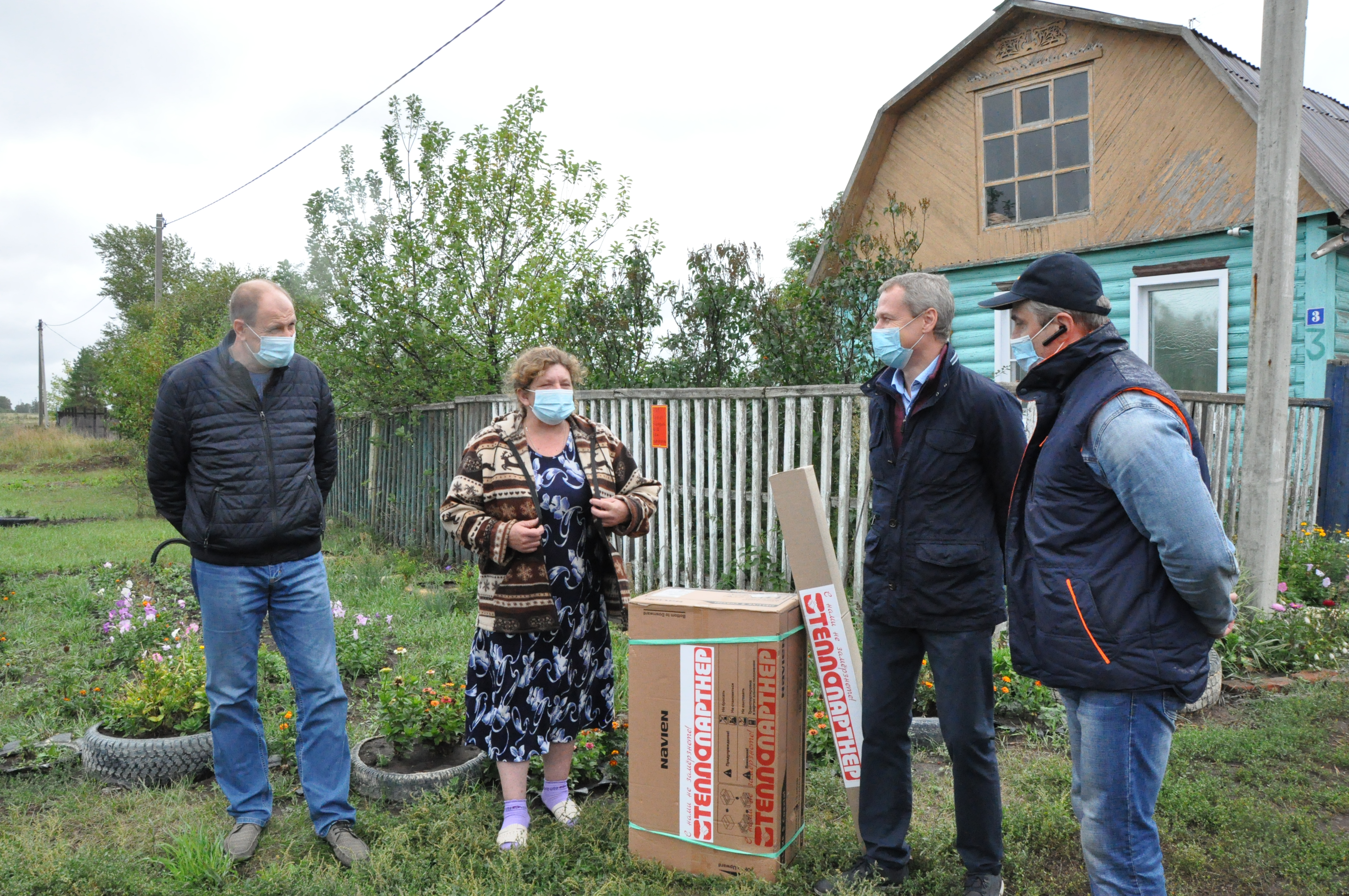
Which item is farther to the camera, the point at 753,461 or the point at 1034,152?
the point at 1034,152

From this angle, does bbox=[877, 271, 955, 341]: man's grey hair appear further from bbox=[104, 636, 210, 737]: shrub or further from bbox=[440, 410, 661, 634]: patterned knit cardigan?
bbox=[104, 636, 210, 737]: shrub

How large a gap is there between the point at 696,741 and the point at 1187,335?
8229 mm

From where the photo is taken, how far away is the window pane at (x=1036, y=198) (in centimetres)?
979

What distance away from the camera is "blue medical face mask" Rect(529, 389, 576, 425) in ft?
11.0

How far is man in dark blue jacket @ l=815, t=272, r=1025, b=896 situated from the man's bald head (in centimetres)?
227

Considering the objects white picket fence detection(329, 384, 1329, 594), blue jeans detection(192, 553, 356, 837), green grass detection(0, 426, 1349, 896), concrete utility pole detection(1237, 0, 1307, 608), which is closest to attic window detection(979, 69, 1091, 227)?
white picket fence detection(329, 384, 1329, 594)

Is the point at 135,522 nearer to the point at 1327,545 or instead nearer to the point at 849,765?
the point at 849,765

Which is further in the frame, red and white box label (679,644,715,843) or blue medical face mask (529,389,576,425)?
blue medical face mask (529,389,576,425)

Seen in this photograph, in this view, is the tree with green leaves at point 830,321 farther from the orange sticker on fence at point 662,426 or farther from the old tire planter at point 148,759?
the old tire planter at point 148,759

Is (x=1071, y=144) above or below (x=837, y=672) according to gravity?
above

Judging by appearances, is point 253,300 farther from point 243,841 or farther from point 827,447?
point 827,447

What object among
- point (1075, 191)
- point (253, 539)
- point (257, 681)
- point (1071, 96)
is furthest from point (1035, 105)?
point (257, 681)

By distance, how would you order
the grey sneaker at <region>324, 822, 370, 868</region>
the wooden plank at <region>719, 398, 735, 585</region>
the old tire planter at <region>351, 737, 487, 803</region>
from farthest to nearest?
the wooden plank at <region>719, 398, 735, 585</region> < the old tire planter at <region>351, 737, 487, 803</region> < the grey sneaker at <region>324, 822, 370, 868</region>

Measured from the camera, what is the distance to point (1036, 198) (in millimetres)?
9875
